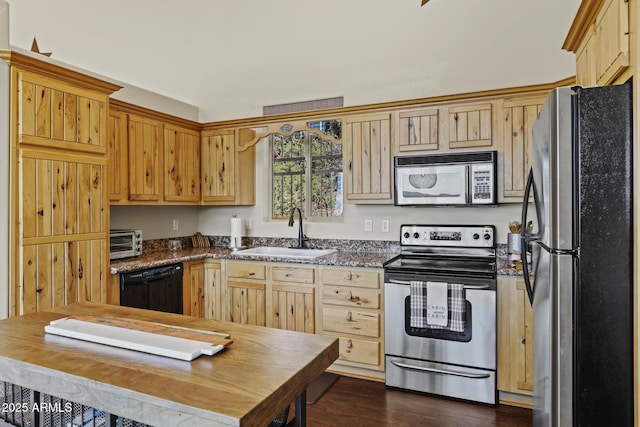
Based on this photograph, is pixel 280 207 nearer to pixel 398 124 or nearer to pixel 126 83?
pixel 398 124

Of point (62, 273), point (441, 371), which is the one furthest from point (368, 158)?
point (62, 273)

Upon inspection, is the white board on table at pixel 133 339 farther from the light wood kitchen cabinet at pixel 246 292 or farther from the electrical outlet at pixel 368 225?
the electrical outlet at pixel 368 225

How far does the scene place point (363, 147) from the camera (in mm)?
3482

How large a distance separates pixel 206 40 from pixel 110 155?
121 centimetres

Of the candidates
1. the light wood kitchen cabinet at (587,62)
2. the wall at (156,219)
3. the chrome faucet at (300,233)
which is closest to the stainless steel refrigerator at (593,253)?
the light wood kitchen cabinet at (587,62)

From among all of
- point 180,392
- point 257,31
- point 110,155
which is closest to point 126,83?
point 110,155

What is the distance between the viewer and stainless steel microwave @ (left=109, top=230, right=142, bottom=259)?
131 inches

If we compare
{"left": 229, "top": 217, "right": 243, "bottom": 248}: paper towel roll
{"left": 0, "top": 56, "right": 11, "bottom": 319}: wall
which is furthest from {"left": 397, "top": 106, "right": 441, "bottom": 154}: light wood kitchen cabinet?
{"left": 0, "top": 56, "right": 11, "bottom": 319}: wall

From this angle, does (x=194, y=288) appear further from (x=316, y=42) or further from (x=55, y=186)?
(x=316, y=42)

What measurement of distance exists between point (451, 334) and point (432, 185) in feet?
3.68

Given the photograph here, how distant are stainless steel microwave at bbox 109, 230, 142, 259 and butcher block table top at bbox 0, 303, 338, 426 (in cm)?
189

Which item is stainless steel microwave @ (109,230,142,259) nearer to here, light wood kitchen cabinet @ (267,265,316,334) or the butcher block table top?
light wood kitchen cabinet @ (267,265,316,334)

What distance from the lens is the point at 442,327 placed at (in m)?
2.81

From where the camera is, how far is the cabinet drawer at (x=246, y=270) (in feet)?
11.5
